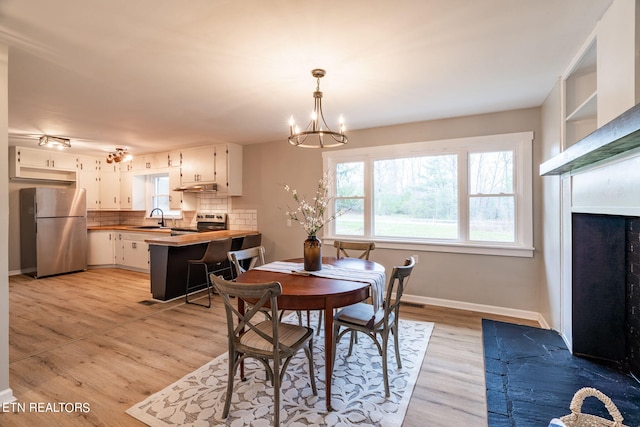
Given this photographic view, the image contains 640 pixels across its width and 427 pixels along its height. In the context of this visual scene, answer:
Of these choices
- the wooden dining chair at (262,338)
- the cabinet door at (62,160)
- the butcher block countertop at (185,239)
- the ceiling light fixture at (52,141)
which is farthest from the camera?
the cabinet door at (62,160)

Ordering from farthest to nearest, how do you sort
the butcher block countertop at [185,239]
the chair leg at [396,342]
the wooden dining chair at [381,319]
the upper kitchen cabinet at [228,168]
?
the upper kitchen cabinet at [228,168] → the butcher block countertop at [185,239] → the chair leg at [396,342] → the wooden dining chair at [381,319]

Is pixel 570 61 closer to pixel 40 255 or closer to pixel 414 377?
pixel 414 377

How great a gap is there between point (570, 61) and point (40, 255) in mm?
7750

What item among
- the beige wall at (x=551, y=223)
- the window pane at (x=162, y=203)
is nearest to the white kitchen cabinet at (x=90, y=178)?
the window pane at (x=162, y=203)

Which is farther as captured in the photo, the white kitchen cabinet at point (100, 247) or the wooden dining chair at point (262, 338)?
the white kitchen cabinet at point (100, 247)

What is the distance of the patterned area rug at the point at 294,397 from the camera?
1.80 m

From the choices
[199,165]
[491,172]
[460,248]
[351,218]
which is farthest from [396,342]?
[199,165]

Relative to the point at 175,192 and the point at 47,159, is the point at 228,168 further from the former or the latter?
the point at 47,159

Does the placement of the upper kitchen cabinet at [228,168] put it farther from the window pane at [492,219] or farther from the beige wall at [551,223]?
the beige wall at [551,223]

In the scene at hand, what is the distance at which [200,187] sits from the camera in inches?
205

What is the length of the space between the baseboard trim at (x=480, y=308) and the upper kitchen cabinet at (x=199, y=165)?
3825 millimetres

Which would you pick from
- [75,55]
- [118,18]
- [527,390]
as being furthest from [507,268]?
[75,55]

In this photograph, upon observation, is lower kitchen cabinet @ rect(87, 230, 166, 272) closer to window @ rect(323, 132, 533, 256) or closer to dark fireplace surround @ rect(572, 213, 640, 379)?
window @ rect(323, 132, 533, 256)

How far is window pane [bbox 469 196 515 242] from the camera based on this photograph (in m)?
3.48
